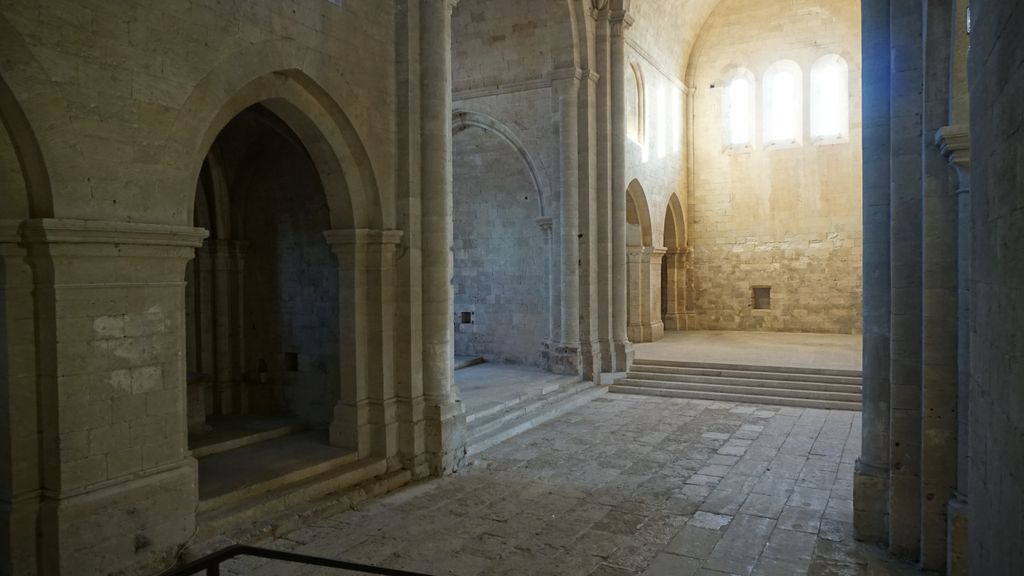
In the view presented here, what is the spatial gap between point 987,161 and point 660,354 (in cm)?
1373

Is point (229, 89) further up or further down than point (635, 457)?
further up

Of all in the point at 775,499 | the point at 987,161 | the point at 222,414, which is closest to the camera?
the point at 987,161

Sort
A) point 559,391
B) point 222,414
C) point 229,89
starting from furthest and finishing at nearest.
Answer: point 559,391 < point 222,414 < point 229,89

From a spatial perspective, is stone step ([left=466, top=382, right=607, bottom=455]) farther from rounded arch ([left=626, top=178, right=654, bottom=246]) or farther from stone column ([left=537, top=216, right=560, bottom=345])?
rounded arch ([left=626, top=178, right=654, bottom=246])

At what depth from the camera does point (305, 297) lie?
32.4 feet

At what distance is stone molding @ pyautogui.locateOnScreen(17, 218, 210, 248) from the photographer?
5.11 metres

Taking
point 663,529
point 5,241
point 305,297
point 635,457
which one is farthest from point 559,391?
A: point 5,241

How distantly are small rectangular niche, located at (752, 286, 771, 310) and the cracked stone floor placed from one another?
35.1 ft

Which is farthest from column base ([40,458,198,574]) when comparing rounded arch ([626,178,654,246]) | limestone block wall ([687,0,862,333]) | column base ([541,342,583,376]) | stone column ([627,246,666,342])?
limestone block wall ([687,0,862,333])

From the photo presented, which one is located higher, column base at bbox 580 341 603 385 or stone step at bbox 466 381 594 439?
column base at bbox 580 341 603 385

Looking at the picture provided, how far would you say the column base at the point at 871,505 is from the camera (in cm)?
636

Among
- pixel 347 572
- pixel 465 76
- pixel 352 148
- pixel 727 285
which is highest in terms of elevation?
pixel 465 76

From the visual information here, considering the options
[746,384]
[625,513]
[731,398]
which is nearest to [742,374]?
[746,384]

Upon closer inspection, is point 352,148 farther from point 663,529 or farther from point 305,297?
point 663,529
